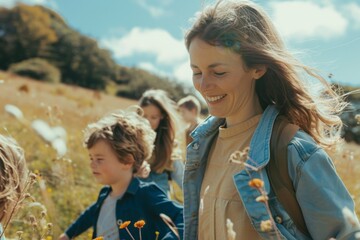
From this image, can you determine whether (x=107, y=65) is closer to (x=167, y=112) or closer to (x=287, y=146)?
(x=167, y=112)

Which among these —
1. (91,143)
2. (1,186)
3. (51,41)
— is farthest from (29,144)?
(51,41)

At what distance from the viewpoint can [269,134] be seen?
7.05ft

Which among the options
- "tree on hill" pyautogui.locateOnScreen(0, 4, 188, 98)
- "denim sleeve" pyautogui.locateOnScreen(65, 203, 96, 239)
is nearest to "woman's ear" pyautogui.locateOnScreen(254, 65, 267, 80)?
"denim sleeve" pyautogui.locateOnScreen(65, 203, 96, 239)

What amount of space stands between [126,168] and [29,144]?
5.36 m

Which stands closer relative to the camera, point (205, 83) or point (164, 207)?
point (205, 83)

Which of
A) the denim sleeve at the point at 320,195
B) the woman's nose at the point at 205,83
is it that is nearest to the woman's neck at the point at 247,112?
the woman's nose at the point at 205,83

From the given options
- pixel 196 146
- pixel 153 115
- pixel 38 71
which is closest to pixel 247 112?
pixel 196 146

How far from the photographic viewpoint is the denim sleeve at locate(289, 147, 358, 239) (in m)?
1.86

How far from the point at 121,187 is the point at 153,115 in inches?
79.0

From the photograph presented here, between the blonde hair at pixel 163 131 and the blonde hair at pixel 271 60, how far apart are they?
9.47 feet

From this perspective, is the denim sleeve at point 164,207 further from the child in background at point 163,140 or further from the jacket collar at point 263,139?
the child in background at point 163,140

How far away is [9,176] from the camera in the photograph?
239 cm

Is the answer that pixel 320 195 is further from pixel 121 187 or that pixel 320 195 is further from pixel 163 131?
pixel 163 131

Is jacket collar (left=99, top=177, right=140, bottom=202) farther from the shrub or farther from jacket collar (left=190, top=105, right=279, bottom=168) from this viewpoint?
the shrub
